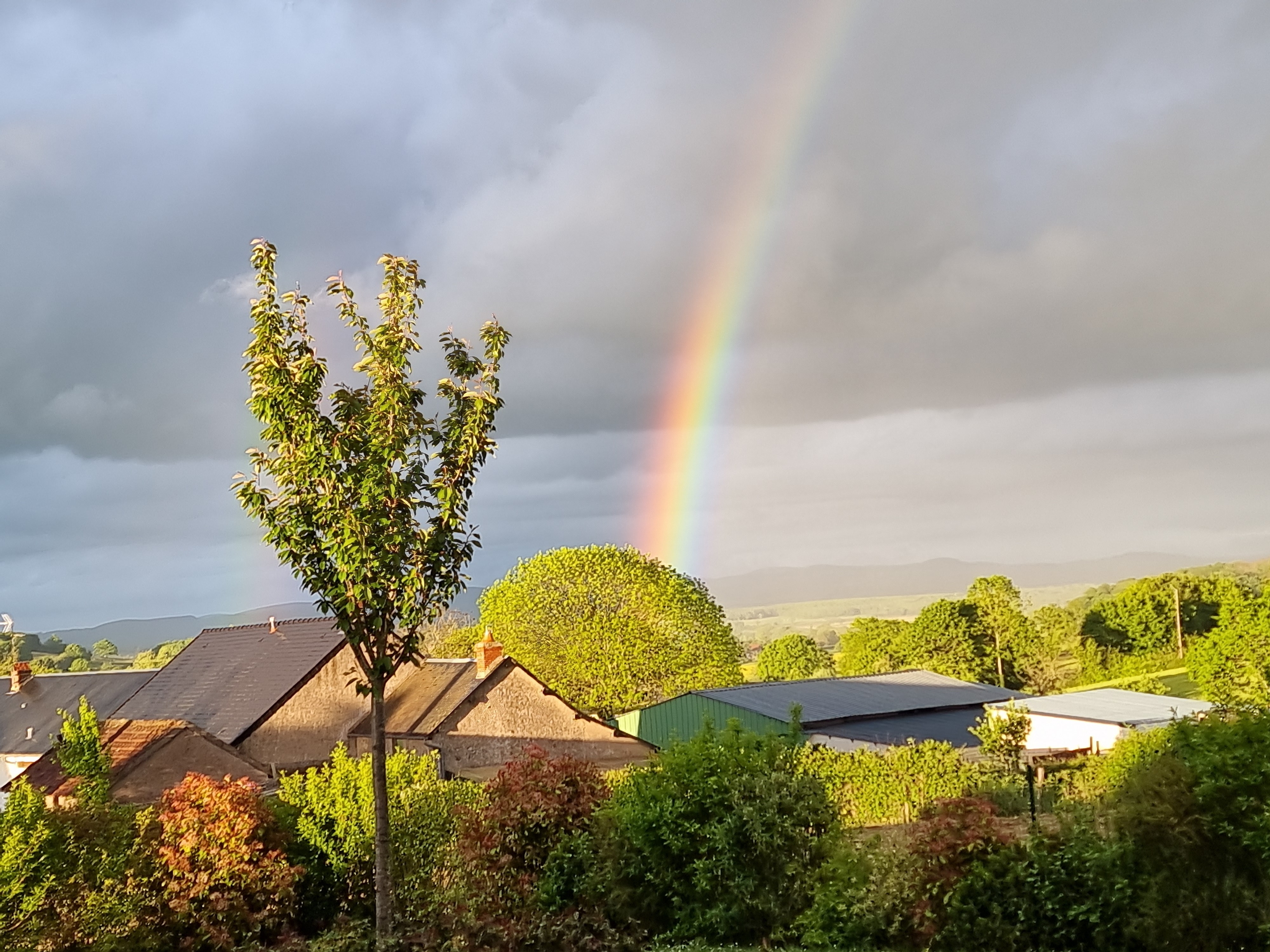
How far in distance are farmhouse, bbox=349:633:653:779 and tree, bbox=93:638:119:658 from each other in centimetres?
16640

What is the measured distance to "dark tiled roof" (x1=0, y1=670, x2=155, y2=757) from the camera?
42.6 m

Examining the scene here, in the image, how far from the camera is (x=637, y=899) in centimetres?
1352

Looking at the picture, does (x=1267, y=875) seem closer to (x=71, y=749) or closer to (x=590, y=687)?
(x=71, y=749)

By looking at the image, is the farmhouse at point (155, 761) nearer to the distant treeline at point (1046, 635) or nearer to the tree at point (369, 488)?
the tree at point (369, 488)


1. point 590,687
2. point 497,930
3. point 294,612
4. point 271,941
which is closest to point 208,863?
point 271,941

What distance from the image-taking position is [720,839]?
1274 cm

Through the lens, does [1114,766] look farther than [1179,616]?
No

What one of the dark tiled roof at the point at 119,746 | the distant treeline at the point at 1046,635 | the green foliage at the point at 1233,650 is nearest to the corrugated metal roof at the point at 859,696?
the green foliage at the point at 1233,650

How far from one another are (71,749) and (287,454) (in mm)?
10463

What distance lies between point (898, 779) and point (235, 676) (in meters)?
25.4

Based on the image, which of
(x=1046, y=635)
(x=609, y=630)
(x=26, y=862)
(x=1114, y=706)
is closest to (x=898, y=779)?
(x=26, y=862)

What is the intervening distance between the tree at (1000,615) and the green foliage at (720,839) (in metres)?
72.7

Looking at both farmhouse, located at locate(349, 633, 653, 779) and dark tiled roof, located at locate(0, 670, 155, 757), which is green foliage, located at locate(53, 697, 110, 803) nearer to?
farmhouse, located at locate(349, 633, 653, 779)

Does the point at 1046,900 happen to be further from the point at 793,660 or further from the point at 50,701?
the point at 793,660
